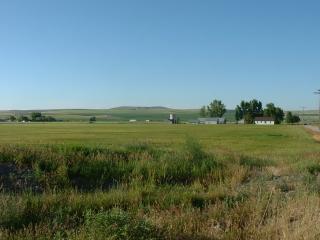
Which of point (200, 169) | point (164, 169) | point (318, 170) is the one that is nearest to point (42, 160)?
point (164, 169)

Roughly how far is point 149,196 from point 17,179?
438 centimetres

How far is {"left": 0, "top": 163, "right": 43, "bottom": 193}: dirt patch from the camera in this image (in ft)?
45.8

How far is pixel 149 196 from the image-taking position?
12.4 meters

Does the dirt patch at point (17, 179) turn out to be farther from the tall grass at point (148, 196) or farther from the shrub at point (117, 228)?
the shrub at point (117, 228)

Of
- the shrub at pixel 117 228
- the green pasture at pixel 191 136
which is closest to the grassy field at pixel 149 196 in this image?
the shrub at pixel 117 228

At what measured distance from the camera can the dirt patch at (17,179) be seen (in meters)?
14.0

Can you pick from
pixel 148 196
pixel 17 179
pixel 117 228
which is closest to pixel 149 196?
pixel 148 196

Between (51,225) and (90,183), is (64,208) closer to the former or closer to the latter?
(51,225)

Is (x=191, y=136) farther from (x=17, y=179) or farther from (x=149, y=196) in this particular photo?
(x=149, y=196)

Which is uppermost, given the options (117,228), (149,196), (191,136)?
(191,136)

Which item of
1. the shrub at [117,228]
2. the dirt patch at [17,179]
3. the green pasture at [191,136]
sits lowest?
the green pasture at [191,136]

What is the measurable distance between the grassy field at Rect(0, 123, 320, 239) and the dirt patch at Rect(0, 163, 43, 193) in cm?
3

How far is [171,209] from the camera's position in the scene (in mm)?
10141

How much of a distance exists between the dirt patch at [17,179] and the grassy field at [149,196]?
0.09ft
